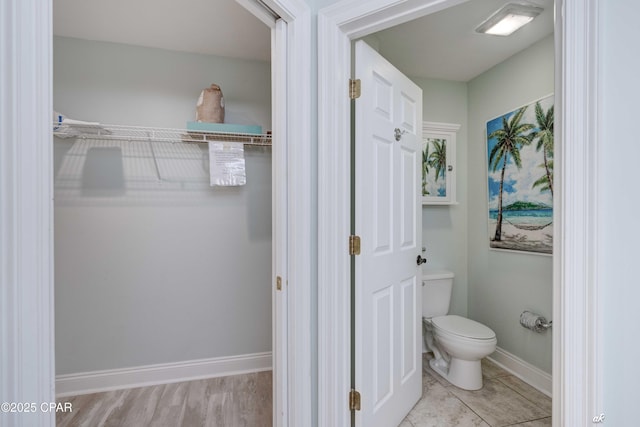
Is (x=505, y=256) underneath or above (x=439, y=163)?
underneath

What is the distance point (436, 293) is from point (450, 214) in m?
0.71

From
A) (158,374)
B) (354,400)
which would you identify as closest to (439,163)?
(354,400)

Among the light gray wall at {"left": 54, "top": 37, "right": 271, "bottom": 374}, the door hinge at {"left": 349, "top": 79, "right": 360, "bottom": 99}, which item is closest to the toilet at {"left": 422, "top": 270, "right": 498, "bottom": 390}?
the light gray wall at {"left": 54, "top": 37, "right": 271, "bottom": 374}

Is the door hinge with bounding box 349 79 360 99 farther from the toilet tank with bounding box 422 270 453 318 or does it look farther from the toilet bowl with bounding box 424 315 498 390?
the toilet bowl with bounding box 424 315 498 390

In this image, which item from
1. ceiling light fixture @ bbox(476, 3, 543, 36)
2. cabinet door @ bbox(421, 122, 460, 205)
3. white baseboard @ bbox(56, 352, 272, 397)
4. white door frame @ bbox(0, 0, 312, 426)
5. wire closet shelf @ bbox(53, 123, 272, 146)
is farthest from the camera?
cabinet door @ bbox(421, 122, 460, 205)

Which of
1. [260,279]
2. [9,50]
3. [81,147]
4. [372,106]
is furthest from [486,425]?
[81,147]

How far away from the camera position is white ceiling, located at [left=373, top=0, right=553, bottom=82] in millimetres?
1774

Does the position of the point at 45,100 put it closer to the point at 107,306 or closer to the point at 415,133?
the point at 415,133

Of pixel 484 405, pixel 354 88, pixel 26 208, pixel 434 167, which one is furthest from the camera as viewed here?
pixel 434 167

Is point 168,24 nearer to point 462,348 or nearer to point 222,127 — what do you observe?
point 222,127

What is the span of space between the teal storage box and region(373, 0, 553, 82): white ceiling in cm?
103

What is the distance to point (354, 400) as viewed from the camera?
1.36 metres

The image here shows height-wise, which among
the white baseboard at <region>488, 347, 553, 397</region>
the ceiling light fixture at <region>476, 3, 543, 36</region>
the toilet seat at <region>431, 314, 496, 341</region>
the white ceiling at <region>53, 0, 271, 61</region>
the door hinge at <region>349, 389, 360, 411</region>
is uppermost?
the white ceiling at <region>53, 0, 271, 61</region>

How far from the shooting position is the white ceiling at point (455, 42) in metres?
1.77
